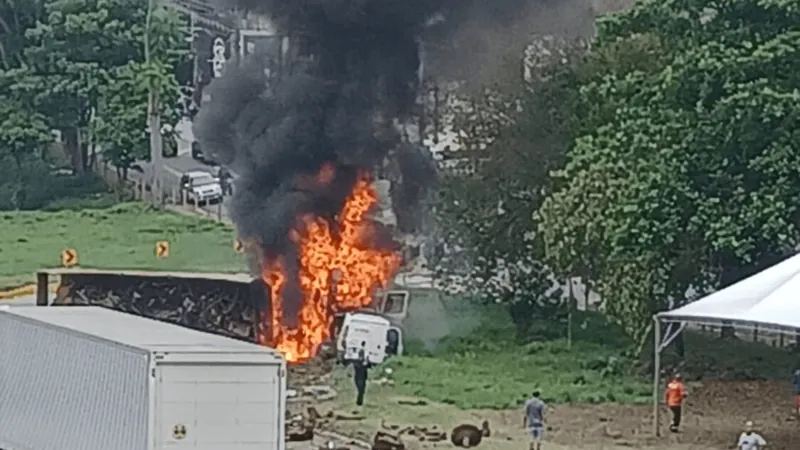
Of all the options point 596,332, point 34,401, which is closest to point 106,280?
point 596,332

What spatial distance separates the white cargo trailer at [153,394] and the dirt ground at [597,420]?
335 inches

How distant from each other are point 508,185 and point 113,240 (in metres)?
20.1

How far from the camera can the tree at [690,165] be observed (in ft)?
117

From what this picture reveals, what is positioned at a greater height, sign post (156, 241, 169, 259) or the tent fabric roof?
the tent fabric roof

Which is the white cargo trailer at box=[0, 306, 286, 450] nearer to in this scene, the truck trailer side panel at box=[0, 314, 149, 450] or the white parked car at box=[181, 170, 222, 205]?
the truck trailer side panel at box=[0, 314, 149, 450]

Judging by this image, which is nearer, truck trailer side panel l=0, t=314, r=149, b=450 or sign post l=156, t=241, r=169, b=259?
truck trailer side panel l=0, t=314, r=149, b=450

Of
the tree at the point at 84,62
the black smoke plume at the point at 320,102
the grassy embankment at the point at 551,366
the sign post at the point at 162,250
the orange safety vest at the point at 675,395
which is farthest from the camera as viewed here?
the tree at the point at 84,62

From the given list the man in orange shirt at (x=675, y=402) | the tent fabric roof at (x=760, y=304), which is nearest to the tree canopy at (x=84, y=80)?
the man in orange shirt at (x=675, y=402)

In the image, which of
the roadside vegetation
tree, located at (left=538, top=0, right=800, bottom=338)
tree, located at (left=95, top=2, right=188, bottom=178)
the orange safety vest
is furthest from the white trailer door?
tree, located at (left=95, top=2, right=188, bottom=178)

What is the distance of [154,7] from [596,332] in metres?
30.8

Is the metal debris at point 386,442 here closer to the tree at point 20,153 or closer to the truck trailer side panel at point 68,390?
the truck trailer side panel at point 68,390

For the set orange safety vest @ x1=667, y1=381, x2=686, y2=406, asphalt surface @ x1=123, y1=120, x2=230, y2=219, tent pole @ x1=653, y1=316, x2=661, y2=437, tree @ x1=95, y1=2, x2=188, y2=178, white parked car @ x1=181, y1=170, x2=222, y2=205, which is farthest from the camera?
asphalt surface @ x1=123, y1=120, x2=230, y2=219

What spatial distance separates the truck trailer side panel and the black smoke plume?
15827 millimetres

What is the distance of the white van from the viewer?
38.9 m
